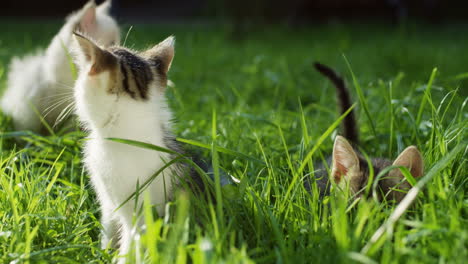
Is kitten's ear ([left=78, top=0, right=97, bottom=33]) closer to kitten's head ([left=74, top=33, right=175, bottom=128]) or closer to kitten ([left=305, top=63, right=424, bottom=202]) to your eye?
kitten's head ([left=74, top=33, right=175, bottom=128])

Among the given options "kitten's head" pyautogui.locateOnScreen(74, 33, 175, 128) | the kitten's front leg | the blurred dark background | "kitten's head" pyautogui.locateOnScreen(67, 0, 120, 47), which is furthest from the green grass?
the blurred dark background

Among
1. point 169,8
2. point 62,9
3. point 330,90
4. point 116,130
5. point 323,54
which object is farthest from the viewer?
point 169,8

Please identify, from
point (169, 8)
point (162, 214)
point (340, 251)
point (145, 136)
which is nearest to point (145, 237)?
point (162, 214)

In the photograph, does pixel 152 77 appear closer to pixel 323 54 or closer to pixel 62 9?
pixel 323 54

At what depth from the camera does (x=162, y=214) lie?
150cm

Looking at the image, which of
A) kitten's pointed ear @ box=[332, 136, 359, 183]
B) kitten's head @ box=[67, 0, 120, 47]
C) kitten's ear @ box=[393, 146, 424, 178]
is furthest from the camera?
kitten's head @ box=[67, 0, 120, 47]

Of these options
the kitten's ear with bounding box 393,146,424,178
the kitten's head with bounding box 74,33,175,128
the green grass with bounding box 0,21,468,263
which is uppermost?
the kitten's head with bounding box 74,33,175,128

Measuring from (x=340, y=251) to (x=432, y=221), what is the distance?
0.34m

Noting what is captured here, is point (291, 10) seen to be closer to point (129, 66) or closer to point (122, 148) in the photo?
point (129, 66)

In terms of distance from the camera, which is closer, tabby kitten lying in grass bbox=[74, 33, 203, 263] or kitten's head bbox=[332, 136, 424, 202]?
tabby kitten lying in grass bbox=[74, 33, 203, 263]

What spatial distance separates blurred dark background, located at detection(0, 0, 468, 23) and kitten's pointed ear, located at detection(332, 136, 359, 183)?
7.39m

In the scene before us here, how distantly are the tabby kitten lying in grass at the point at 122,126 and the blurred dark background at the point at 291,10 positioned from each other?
25.1 feet

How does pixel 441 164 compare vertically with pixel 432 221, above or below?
above

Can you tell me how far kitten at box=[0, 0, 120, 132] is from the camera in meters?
2.74
